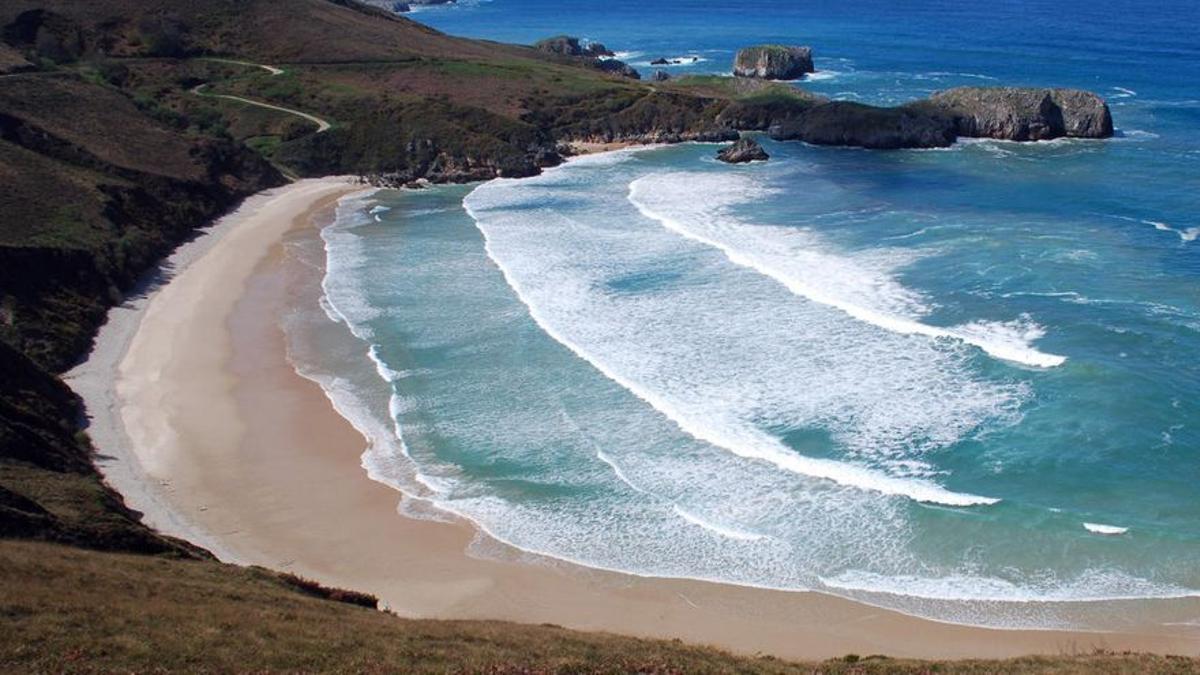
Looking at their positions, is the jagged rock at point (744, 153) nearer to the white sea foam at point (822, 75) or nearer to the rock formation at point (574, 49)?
the white sea foam at point (822, 75)

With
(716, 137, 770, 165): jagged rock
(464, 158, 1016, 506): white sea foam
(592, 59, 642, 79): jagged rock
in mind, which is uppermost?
(592, 59, 642, 79): jagged rock

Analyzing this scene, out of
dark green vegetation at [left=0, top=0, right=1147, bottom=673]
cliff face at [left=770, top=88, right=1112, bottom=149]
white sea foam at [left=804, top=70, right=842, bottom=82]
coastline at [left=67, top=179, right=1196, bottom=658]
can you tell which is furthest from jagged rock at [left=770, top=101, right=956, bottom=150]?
coastline at [left=67, top=179, right=1196, bottom=658]

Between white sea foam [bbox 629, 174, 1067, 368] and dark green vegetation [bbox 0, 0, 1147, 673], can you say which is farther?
white sea foam [bbox 629, 174, 1067, 368]

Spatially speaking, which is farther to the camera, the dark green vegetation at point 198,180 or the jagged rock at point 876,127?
the jagged rock at point 876,127

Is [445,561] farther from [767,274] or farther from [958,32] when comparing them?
[958,32]

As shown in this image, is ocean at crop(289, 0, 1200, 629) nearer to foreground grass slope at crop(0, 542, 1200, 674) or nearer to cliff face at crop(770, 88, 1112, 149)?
foreground grass slope at crop(0, 542, 1200, 674)

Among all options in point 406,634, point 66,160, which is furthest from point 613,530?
point 66,160

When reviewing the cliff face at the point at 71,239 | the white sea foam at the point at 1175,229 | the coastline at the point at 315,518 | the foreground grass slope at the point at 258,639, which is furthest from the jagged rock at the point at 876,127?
the foreground grass slope at the point at 258,639

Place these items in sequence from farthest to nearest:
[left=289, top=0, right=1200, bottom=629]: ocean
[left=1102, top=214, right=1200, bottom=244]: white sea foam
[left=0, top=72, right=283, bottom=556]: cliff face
Answer: [left=1102, top=214, right=1200, bottom=244]: white sea foam
[left=289, top=0, right=1200, bottom=629]: ocean
[left=0, top=72, right=283, bottom=556]: cliff face
